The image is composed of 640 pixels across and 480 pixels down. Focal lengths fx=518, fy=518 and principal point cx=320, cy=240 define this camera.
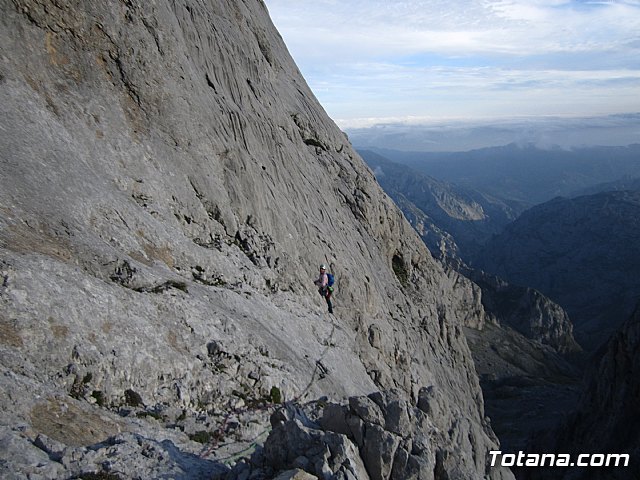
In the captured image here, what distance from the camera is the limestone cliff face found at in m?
15.2

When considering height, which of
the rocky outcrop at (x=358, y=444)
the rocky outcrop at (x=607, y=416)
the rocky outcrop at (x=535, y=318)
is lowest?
the rocky outcrop at (x=535, y=318)

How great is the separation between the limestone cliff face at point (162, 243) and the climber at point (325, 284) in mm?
1106

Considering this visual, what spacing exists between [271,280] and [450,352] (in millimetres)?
36111

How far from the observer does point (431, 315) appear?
5597cm

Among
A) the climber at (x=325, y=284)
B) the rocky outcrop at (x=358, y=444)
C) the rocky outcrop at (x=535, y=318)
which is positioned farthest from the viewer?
the rocky outcrop at (x=535, y=318)

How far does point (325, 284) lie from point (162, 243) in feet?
40.4

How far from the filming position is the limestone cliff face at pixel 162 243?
597 inches

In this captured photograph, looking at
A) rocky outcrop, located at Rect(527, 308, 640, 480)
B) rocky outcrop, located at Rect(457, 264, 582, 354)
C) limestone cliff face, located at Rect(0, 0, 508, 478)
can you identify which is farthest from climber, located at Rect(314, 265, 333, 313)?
rocky outcrop, located at Rect(457, 264, 582, 354)

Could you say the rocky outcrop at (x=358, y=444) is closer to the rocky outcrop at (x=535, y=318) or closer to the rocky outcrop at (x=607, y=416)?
the rocky outcrop at (x=607, y=416)

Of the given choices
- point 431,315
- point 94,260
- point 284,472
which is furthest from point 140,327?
point 431,315

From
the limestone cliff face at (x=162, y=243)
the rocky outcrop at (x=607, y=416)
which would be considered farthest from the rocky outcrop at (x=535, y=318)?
the limestone cliff face at (x=162, y=243)

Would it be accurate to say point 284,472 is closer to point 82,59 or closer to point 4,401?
point 4,401

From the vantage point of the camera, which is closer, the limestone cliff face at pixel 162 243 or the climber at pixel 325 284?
the limestone cliff face at pixel 162 243

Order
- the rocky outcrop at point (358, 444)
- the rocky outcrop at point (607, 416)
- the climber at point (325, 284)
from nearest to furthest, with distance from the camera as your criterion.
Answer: the rocky outcrop at point (358, 444), the climber at point (325, 284), the rocky outcrop at point (607, 416)
